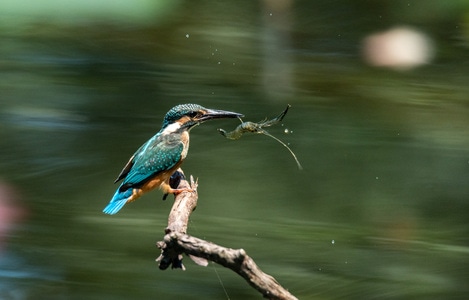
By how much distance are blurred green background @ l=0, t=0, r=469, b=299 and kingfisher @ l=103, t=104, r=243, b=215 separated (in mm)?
707

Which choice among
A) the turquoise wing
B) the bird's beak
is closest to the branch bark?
the turquoise wing

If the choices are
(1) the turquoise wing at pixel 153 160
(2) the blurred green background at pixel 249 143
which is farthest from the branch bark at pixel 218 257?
(2) the blurred green background at pixel 249 143

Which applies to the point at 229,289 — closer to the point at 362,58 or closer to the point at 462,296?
the point at 462,296

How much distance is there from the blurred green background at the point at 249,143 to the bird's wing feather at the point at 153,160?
2.41 feet

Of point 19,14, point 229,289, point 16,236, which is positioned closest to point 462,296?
point 229,289

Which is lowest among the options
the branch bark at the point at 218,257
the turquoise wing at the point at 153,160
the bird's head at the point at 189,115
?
the branch bark at the point at 218,257

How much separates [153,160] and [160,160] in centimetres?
2

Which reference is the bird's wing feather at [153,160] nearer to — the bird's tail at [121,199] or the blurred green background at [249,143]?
the bird's tail at [121,199]

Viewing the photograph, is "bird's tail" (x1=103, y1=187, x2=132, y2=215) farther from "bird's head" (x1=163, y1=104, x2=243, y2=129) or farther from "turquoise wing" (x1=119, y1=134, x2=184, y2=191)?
"bird's head" (x1=163, y1=104, x2=243, y2=129)

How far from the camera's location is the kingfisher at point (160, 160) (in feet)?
7.49

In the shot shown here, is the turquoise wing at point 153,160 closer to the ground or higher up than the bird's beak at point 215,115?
closer to the ground

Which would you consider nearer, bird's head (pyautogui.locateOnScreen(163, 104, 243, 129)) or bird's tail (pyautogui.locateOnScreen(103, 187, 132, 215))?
bird's tail (pyautogui.locateOnScreen(103, 187, 132, 215))

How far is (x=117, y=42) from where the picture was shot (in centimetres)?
467

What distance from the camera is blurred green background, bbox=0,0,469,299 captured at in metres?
3.12
